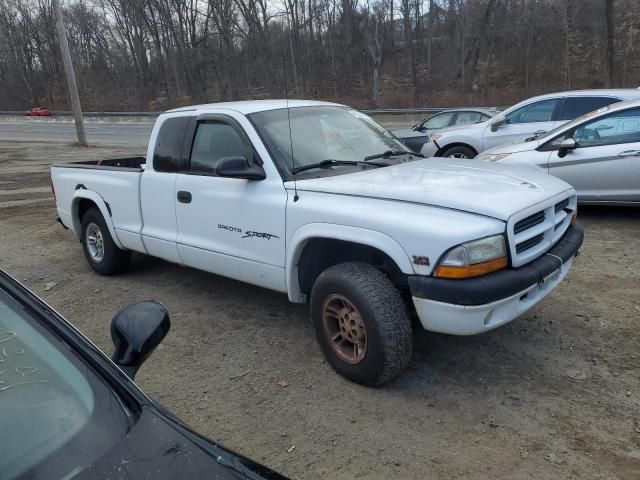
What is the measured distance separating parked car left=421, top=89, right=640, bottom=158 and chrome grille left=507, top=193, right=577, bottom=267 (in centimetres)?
569

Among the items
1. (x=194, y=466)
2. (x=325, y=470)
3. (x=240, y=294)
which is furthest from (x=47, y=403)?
(x=240, y=294)

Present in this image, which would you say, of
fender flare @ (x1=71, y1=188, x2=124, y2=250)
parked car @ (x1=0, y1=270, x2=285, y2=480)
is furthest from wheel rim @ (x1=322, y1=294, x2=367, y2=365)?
fender flare @ (x1=71, y1=188, x2=124, y2=250)

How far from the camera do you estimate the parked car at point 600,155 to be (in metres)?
6.61

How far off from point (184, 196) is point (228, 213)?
0.61 metres

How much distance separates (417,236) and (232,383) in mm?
1650

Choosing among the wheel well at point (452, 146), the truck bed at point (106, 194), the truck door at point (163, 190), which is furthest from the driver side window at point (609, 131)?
the truck bed at point (106, 194)

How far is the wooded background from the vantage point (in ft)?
125

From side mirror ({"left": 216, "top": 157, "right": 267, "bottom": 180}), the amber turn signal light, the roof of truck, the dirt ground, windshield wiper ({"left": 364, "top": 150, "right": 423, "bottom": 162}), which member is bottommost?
the dirt ground

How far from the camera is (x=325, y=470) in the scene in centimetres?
282

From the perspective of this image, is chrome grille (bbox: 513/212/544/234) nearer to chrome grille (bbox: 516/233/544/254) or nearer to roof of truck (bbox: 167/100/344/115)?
chrome grille (bbox: 516/233/544/254)

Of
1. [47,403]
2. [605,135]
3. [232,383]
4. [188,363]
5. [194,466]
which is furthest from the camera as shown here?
[605,135]

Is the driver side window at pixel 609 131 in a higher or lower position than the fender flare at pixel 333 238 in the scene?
higher

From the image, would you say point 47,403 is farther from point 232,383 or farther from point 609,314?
point 609,314

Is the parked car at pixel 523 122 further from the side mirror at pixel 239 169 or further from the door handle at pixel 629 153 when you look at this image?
the side mirror at pixel 239 169
